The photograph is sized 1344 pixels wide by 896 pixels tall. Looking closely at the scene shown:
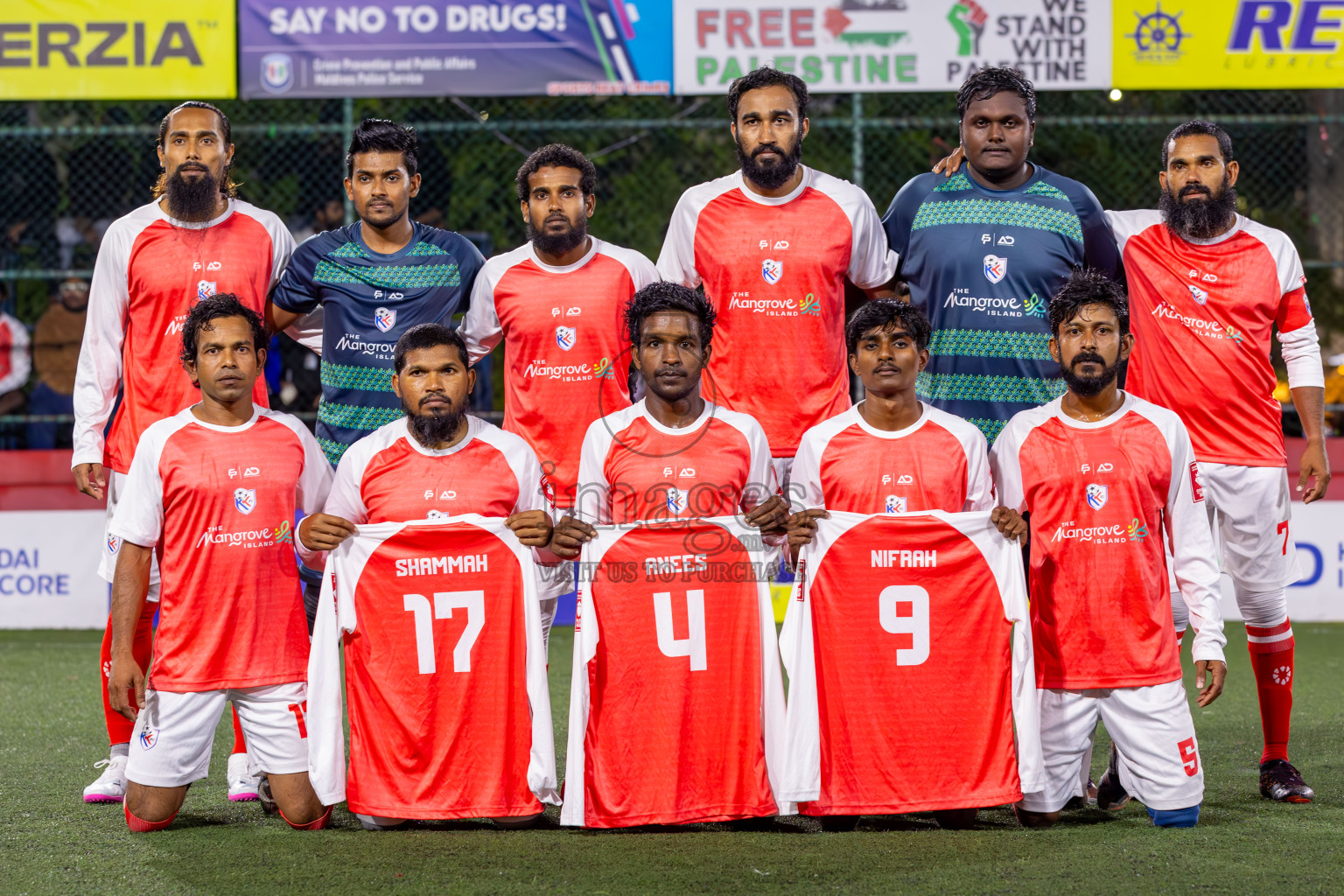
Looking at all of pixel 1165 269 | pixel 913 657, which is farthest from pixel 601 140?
pixel 913 657

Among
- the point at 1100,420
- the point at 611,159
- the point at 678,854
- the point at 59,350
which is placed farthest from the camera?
the point at 611,159

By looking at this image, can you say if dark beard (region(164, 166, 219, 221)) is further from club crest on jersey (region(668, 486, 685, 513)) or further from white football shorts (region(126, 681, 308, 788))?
club crest on jersey (region(668, 486, 685, 513))

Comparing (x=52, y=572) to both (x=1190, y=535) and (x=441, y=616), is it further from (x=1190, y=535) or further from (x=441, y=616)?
(x=1190, y=535)

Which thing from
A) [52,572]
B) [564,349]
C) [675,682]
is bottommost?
[52,572]

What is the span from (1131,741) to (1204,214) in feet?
6.83

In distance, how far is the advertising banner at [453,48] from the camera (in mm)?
10141

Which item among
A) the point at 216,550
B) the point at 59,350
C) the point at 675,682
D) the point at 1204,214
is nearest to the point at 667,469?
the point at 675,682

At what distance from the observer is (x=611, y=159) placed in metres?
13.4

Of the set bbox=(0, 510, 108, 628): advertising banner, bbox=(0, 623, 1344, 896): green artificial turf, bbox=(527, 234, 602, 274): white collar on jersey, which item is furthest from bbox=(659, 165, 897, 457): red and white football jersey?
bbox=(0, 510, 108, 628): advertising banner

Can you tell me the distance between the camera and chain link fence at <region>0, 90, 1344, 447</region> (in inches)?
493

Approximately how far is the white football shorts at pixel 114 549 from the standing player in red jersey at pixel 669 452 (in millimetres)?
1589

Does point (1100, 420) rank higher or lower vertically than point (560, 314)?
lower

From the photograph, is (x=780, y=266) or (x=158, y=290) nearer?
(x=780, y=266)

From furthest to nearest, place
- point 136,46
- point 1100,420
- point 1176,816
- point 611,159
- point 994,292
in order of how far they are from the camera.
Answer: point 611,159 → point 136,46 → point 994,292 → point 1100,420 → point 1176,816
